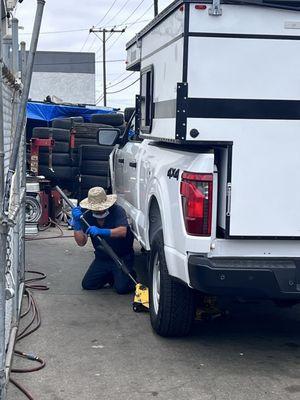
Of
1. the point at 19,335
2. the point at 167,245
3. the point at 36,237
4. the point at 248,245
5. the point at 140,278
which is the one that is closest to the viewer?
the point at 248,245

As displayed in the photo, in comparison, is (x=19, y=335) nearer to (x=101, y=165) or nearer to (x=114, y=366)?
(x=114, y=366)

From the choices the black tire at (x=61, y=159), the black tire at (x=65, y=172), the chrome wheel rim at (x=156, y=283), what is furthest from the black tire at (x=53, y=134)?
the chrome wheel rim at (x=156, y=283)

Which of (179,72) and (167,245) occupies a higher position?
(179,72)

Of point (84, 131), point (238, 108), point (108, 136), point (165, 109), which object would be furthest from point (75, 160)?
point (238, 108)

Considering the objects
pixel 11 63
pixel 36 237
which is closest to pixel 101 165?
pixel 36 237

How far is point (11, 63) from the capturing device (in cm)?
629

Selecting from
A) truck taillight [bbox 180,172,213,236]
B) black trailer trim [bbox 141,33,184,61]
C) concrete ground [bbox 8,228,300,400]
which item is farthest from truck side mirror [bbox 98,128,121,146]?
truck taillight [bbox 180,172,213,236]

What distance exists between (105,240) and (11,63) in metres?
2.36

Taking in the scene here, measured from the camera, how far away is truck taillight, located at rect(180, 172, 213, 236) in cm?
500

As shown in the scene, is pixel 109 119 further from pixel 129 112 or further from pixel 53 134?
pixel 129 112

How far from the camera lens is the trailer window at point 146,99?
21.7 ft

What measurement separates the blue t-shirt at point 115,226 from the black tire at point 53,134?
6506mm

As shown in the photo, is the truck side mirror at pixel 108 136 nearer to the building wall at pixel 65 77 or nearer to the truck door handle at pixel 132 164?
the truck door handle at pixel 132 164

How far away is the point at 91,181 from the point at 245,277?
30.2 ft
